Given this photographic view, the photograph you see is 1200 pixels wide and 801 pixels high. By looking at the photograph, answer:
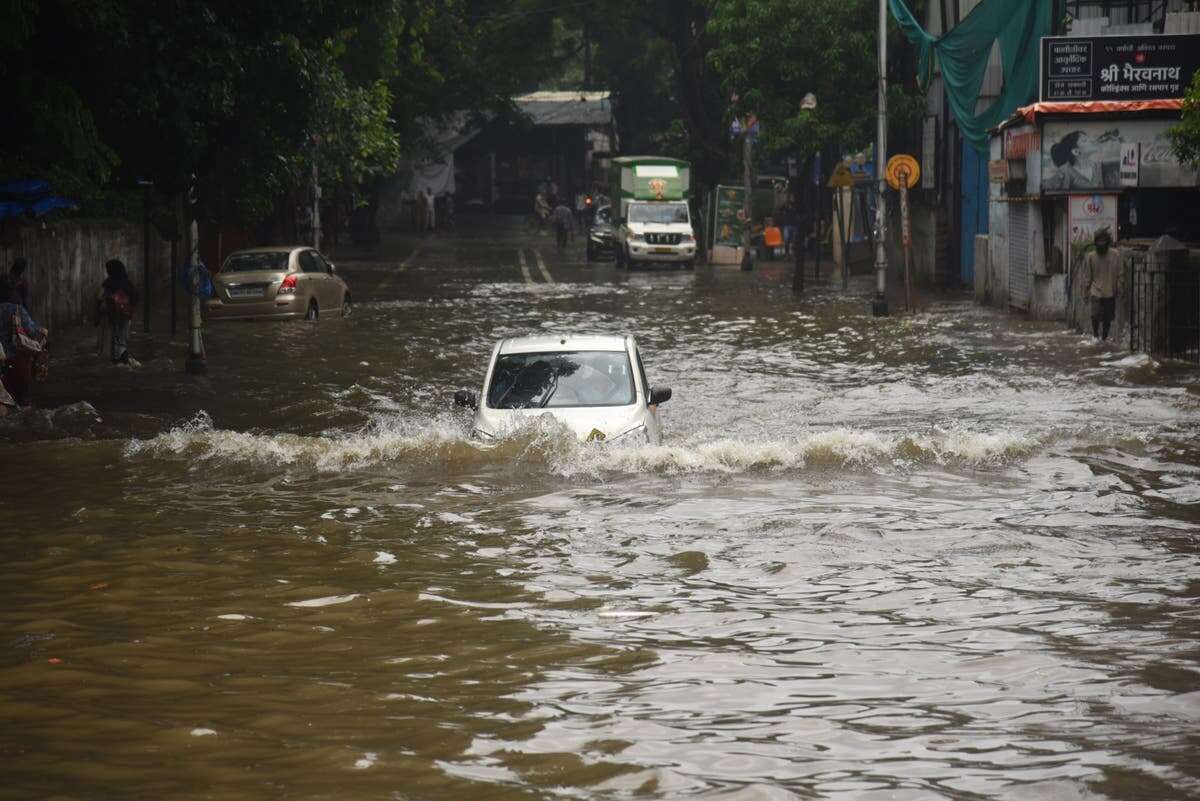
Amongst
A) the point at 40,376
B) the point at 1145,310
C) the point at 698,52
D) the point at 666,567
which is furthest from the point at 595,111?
the point at 666,567

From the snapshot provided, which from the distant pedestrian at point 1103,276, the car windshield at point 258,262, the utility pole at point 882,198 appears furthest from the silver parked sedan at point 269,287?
the distant pedestrian at point 1103,276

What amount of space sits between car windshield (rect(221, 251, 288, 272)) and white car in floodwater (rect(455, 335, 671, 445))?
660 inches

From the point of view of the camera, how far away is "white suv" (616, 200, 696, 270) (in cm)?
4953

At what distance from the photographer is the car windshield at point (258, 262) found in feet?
104

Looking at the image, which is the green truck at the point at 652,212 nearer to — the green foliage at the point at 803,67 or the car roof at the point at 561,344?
the green foliage at the point at 803,67

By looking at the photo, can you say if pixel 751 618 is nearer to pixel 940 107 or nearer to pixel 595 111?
pixel 940 107

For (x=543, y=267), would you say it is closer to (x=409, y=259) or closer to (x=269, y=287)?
(x=409, y=259)

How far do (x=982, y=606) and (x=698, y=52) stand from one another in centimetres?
4944

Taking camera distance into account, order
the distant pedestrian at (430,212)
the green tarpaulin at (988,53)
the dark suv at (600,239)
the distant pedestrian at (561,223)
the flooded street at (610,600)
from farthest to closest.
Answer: the distant pedestrian at (430,212), the distant pedestrian at (561,223), the dark suv at (600,239), the green tarpaulin at (988,53), the flooded street at (610,600)

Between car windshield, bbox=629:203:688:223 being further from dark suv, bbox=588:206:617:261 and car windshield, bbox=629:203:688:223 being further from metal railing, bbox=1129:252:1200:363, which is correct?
metal railing, bbox=1129:252:1200:363

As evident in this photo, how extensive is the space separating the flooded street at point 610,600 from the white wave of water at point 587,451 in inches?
1.5

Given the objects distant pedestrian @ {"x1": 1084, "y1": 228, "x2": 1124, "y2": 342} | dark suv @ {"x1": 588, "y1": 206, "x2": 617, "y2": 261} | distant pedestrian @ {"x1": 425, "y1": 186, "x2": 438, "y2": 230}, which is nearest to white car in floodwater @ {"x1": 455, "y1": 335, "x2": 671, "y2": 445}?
distant pedestrian @ {"x1": 1084, "y1": 228, "x2": 1124, "y2": 342}

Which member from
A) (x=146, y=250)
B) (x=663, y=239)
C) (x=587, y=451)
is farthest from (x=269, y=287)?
(x=663, y=239)

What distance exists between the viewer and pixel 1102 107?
28.8 m
